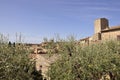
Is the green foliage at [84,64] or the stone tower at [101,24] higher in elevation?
the stone tower at [101,24]

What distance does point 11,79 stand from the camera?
12.8 metres

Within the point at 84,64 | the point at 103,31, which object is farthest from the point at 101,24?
the point at 84,64

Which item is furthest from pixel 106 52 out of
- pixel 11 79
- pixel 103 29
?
pixel 103 29

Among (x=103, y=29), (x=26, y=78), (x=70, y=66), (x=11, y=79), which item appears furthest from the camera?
(x=103, y=29)

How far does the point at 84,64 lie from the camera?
1962cm

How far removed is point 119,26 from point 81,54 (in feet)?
72.5

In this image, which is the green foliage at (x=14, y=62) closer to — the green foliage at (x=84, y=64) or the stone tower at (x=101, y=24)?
the green foliage at (x=84, y=64)

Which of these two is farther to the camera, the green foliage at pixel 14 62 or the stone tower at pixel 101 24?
the stone tower at pixel 101 24

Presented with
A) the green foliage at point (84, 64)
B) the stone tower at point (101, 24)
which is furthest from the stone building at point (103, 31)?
the green foliage at point (84, 64)

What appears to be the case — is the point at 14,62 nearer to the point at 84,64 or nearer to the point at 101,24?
the point at 84,64

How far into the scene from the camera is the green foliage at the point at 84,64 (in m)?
19.5

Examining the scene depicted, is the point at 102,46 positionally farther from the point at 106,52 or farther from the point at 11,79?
the point at 11,79

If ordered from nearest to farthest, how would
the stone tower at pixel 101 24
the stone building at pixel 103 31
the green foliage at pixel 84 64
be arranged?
1. the green foliage at pixel 84 64
2. the stone building at pixel 103 31
3. the stone tower at pixel 101 24

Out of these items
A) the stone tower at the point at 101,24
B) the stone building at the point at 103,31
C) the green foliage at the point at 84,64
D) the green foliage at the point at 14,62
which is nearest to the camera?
the green foliage at the point at 14,62
